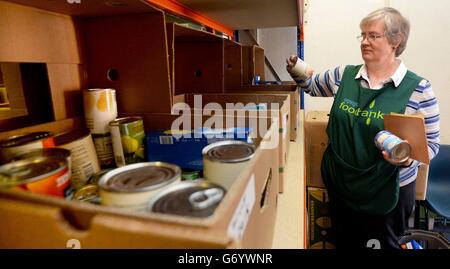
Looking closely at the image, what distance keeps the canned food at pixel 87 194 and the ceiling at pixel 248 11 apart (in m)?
A: 0.88

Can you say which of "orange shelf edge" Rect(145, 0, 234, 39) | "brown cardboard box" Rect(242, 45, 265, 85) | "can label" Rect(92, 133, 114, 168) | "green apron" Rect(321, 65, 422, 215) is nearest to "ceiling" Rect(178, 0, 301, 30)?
"orange shelf edge" Rect(145, 0, 234, 39)

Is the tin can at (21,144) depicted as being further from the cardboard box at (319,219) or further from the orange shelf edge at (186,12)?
the cardboard box at (319,219)

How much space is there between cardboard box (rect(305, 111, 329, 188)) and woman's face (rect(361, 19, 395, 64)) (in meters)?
0.51

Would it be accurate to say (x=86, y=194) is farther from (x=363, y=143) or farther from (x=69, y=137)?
(x=363, y=143)

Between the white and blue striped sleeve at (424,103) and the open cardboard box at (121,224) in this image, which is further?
the white and blue striped sleeve at (424,103)

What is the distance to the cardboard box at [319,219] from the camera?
1.88 metres

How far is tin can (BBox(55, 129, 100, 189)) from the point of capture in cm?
75

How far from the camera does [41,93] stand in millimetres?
916

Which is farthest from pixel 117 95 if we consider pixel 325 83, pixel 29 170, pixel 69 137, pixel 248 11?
pixel 325 83

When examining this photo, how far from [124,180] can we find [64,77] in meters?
0.60

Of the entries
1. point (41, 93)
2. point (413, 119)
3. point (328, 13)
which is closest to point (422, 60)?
point (328, 13)

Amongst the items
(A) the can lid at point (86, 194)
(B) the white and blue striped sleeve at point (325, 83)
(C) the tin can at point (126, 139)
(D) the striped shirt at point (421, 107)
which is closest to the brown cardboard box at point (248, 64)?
(B) the white and blue striped sleeve at point (325, 83)

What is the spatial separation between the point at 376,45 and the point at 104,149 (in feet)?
4.13
